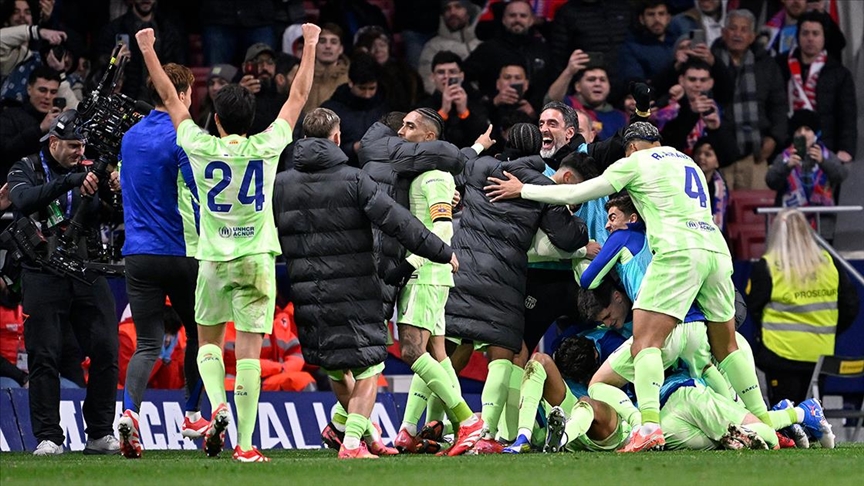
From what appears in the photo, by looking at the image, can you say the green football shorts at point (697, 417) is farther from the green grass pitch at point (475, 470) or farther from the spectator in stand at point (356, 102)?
the spectator in stand at point (356, 102)

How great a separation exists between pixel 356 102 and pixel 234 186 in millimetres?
6469

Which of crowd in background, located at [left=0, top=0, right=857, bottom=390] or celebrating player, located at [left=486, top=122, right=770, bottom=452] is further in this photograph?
crowd in background, located at [left=0, top=0, right=857, bottom=390]

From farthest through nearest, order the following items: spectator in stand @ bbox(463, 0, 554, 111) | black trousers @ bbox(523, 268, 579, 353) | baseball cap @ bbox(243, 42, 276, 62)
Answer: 1. spectator in stand @ bbox(463, 0, 554, 111)
2. baseball cap @ bbox(243, 42, 276, 62)
3. black trousers @ bbox(523, 268, 579, 353)

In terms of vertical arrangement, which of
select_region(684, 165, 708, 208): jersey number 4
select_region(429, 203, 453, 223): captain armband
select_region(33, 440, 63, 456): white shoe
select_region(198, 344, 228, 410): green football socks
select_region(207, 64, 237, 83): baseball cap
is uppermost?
select_region(207, 64, 237, 83): baseball cap

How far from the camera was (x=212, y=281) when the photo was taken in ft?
34.1

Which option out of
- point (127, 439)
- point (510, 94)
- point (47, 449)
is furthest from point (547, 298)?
point (510, 94)

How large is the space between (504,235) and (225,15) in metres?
6.69

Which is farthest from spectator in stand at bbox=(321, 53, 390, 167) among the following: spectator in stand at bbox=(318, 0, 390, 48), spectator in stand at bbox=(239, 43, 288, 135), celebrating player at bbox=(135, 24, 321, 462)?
celebrating player at bbox=(135, 24, 321, 462)

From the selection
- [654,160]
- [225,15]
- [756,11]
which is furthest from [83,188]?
[756,11]

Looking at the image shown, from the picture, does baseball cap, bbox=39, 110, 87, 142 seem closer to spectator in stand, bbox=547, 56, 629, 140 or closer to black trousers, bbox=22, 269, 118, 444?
black trousers, bbox=22, 269, 118, 444

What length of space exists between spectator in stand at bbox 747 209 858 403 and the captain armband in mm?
4707

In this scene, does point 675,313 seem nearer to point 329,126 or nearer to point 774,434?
point 774,434

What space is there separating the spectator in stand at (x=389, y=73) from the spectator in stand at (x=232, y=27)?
39.9 inches

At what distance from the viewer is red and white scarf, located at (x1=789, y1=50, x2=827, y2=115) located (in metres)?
18.8
